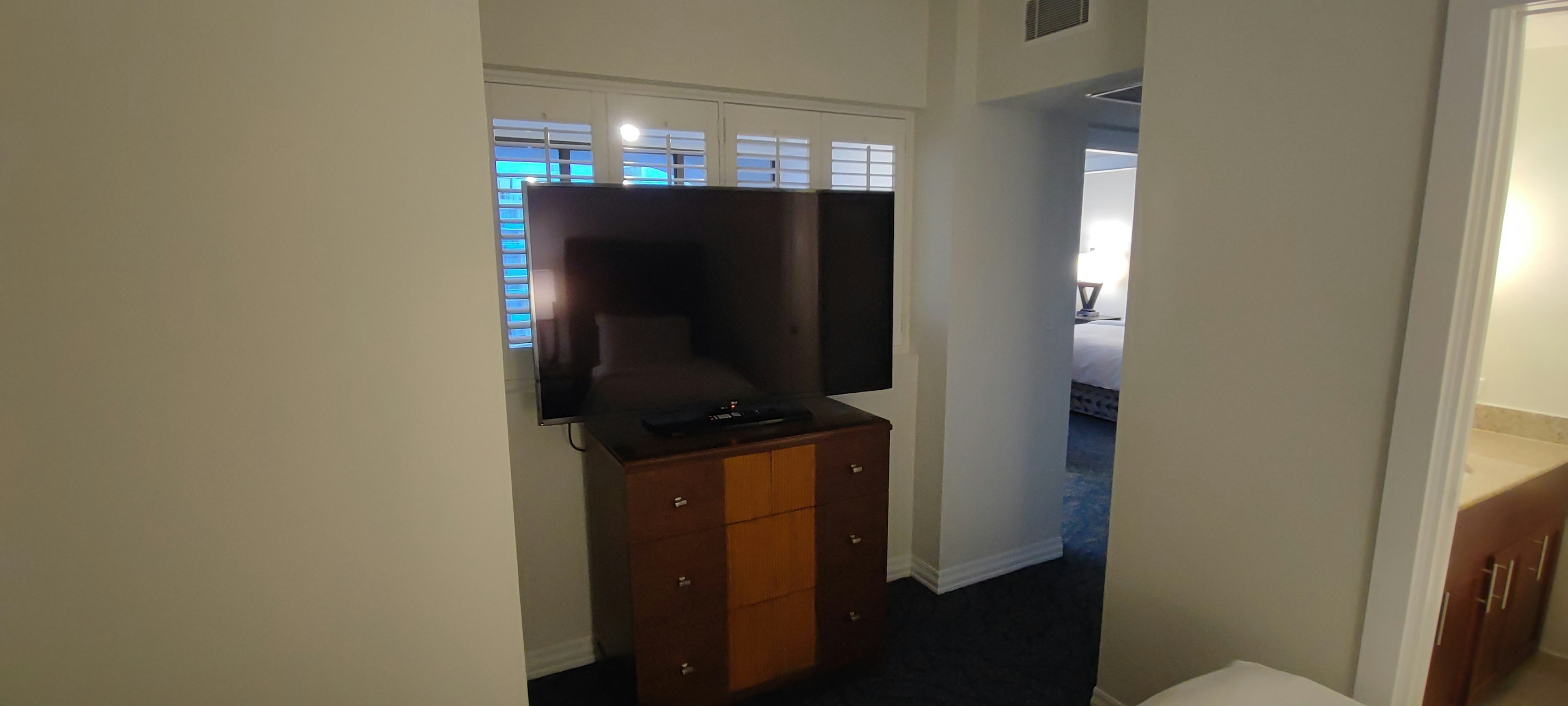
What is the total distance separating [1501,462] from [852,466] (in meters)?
1.90

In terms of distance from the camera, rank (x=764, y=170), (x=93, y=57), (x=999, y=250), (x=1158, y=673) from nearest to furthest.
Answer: (x=93, y=57), (x=1158, y=673), (x=764, y=170), (x=999, y=250)

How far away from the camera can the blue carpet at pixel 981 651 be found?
2.45m

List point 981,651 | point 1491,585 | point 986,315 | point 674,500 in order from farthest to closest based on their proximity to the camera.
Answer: point 986,315 < point 981,651 < point 674,500 < point 1491,585

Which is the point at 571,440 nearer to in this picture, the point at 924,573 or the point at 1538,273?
the point at 924,573

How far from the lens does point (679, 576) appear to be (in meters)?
2.15

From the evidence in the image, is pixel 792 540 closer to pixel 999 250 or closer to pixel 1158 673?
pixel 1158 673

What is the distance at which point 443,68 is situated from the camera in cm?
127

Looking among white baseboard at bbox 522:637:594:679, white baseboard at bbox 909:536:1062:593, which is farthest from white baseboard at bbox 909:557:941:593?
white baseboard at bbox 522:637:594:679

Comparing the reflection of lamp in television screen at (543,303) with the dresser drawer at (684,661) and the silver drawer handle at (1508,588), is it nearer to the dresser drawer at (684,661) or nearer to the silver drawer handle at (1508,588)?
the dresser drawer at (684,661)

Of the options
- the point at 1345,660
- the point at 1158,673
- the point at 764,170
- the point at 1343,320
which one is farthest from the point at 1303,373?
the point at 764,170

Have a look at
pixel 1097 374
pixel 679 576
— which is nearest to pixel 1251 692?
pixel 679 576

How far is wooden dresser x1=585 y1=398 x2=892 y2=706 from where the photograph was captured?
2.12 meters

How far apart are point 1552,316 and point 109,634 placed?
12.5 ft

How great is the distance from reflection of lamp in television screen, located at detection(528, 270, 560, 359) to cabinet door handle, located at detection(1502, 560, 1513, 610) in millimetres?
2802
